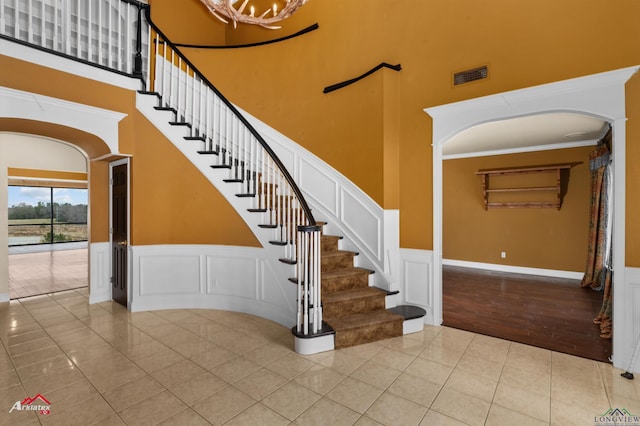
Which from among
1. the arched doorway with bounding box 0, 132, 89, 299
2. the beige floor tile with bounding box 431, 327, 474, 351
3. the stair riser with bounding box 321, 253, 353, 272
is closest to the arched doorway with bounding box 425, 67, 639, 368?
the beige floor tile with bounding box 431, 327, 474, 351

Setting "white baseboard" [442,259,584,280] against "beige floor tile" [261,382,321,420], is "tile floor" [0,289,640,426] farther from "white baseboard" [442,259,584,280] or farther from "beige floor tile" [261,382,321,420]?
"white baseboard" [442,259,584,280]

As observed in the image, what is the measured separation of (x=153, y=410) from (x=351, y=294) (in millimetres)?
2242

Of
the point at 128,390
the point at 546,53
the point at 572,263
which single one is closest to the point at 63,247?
the point at 128,390

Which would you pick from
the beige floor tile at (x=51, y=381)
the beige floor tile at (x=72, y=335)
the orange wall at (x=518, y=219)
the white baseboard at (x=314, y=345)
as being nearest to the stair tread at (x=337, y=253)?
the white baseboard at (x=314, y=345)

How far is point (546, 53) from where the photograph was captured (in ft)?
10.6

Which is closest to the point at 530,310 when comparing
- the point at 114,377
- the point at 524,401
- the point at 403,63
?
the point at 524,401

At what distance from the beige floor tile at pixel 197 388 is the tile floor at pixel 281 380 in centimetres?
1

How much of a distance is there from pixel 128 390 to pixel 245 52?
17.4 feet

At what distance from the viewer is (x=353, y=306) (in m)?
3.71

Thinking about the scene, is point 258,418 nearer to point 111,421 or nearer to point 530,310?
point 111,421

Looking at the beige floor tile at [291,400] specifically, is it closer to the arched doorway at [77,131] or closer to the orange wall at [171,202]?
the orange wall at [171,202]

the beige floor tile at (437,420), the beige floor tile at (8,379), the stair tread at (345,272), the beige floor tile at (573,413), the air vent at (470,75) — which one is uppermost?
the air vent at (470,75)

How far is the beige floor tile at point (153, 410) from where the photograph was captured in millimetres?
2195

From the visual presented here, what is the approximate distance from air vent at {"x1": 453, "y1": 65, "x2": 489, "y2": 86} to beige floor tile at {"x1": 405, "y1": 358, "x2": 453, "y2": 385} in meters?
3.13
